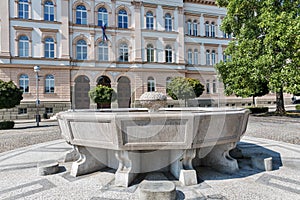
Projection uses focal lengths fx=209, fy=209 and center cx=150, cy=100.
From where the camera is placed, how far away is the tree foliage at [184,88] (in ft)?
71.2

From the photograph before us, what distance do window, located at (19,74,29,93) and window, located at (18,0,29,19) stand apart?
6.25 metres

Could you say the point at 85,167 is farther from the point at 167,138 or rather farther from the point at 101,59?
the point at 101,59

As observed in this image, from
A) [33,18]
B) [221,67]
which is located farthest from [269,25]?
[33,18]

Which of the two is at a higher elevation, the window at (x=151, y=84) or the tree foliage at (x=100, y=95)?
the window at (x=151, y=84)

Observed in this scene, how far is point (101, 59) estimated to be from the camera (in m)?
24.5

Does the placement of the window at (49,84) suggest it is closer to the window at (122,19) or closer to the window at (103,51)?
the window at (103,51)

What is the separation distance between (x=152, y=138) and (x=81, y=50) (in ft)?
74.8

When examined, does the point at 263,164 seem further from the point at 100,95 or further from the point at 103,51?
the point at 103,51

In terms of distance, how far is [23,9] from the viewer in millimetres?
21734

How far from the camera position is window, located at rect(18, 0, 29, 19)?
21594mm

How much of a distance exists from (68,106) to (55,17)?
9.85 m

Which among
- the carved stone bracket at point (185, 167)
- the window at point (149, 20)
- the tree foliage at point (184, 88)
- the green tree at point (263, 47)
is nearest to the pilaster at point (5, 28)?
the window at point (149, 20)

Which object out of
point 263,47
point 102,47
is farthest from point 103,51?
point 263,47

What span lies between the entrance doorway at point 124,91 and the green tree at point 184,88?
537 cm
